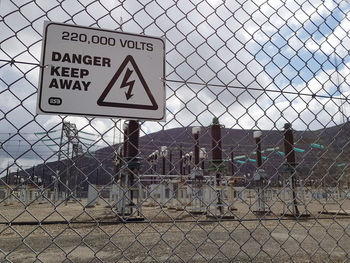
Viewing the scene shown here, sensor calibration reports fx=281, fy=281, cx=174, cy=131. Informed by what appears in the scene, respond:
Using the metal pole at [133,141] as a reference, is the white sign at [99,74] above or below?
above

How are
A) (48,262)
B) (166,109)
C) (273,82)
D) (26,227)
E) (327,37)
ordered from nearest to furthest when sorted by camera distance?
(166,109), (273,82), (327,37), (48,262), (26,227)

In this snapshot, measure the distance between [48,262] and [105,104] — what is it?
8.16ft

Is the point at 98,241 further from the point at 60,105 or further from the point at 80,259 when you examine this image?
the point at 60,105

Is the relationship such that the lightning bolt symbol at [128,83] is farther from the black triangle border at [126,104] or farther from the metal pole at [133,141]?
the metal pole at [133,141]

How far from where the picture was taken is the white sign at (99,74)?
141 cm

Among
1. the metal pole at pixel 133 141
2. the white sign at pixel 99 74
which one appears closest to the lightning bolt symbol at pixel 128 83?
the white sign at pixel 99 74

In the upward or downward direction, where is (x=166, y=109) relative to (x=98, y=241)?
upward

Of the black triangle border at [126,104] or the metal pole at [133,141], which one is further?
the metal pole at [133,141]

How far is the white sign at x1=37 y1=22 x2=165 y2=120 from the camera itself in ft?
4.63

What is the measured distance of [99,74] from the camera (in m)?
1.48

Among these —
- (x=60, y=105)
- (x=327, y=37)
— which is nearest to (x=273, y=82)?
(x=327, y=37)

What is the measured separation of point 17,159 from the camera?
4.60 ft

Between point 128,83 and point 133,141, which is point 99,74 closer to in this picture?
point 128,83

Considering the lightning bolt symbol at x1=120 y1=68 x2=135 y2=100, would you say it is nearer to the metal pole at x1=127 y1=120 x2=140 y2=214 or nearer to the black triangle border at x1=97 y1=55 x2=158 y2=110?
the black triangle border at x1=97 y1=55 x2=158 y2=110
